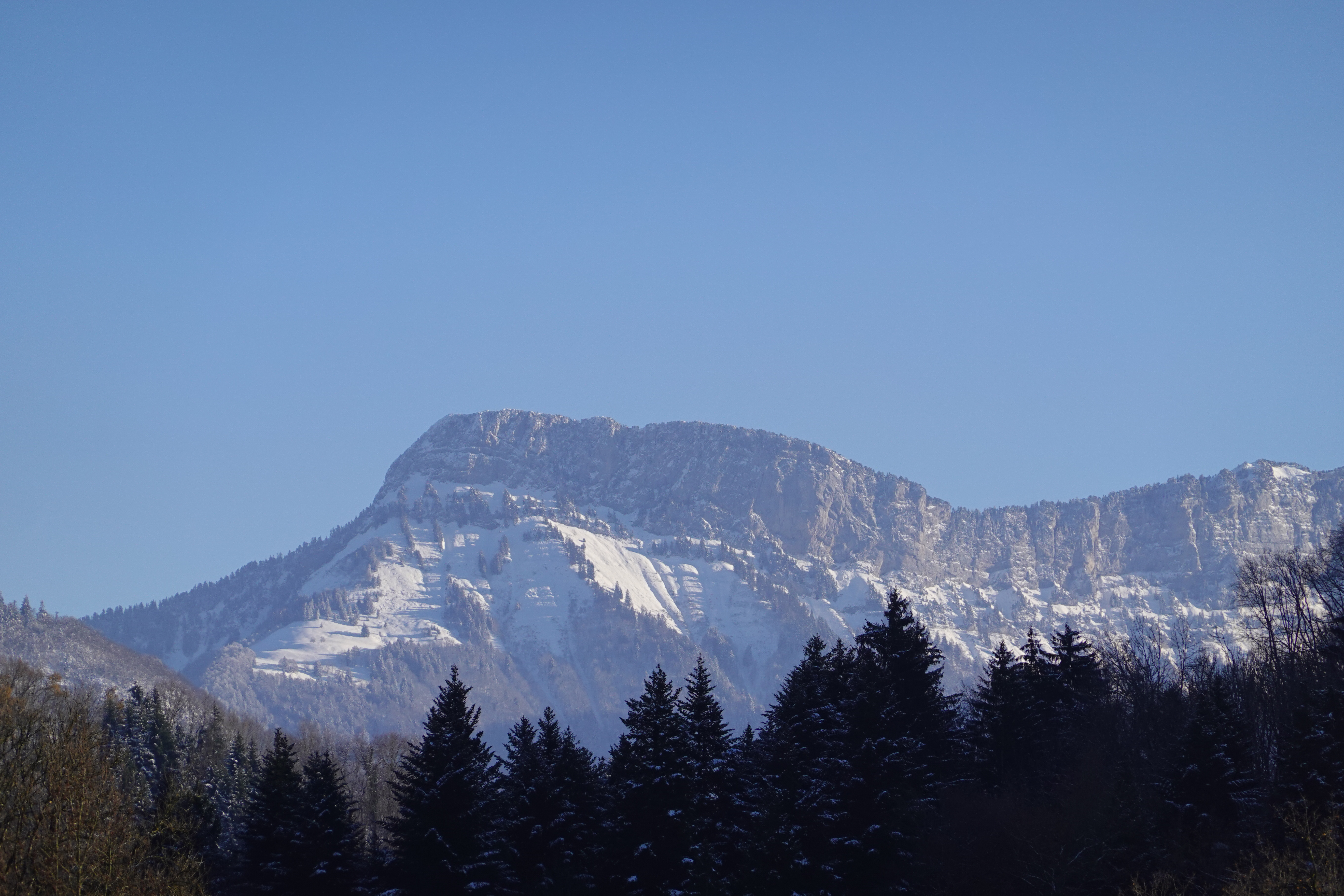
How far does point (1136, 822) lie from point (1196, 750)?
4.57 meters

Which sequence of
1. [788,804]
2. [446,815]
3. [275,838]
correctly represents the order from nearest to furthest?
[788,804] < [446,815] < [275,838]

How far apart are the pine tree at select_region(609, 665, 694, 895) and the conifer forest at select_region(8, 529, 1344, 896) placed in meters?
0.09

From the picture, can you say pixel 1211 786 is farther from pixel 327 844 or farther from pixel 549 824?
pixel 327 844

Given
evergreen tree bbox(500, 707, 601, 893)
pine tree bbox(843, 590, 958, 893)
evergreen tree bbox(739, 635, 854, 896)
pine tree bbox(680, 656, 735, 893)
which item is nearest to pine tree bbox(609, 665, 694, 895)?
pine tree bbox(680, 656, 735, 893)

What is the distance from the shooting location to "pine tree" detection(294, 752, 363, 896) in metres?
58.3

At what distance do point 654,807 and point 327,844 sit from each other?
16.1m

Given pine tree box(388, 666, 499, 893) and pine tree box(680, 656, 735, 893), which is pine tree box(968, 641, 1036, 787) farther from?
pine tree box(388, 666, 499, 893)

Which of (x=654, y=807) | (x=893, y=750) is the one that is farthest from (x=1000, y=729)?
(x=654, y=807)

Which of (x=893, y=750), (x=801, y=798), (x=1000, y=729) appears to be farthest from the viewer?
(x=1000, y=729)

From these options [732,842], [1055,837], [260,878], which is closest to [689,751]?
[732,842]

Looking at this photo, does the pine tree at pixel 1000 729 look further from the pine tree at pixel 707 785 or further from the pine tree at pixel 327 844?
the pine tree at pixel 327 844

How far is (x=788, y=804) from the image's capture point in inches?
2092

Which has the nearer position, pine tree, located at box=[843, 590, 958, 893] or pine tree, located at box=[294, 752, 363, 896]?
pine tree, located at box=[843, 590, 958, 893]

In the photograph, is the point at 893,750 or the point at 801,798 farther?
the point at 893,750
